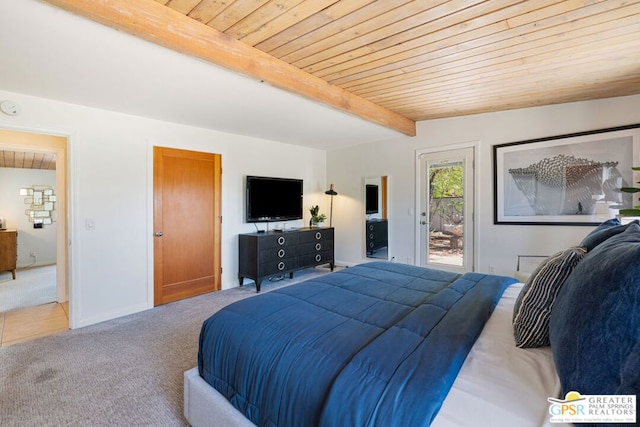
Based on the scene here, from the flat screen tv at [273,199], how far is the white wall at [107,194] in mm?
952

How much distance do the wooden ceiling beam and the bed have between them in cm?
169

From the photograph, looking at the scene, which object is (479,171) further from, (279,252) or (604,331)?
(604,331)

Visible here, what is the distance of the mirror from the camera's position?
504cm

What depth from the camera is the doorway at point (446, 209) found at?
421cm

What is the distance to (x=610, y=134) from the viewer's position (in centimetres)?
325

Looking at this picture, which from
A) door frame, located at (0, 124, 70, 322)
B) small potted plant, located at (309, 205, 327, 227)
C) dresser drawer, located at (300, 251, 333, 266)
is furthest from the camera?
small potted plant, located at (309, 205, 327, 227)

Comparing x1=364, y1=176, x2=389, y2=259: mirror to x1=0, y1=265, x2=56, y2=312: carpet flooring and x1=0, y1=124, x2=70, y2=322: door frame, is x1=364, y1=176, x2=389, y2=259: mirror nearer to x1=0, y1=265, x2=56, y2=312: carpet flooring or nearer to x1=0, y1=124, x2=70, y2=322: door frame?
x1=0, y1=124, x2=70, y2=322: door frame

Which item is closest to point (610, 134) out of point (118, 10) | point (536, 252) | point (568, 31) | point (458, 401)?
point (536, 252)

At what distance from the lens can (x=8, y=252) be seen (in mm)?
4992

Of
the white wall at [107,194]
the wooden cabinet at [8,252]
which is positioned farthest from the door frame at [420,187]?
the wooden cabinet at [8,252]

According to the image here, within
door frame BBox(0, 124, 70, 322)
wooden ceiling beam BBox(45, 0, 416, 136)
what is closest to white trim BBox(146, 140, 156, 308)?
door frame BBox(0, 124, 70, 322)

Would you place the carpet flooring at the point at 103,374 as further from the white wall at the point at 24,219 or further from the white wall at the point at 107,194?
the white wall at the point at 24,219

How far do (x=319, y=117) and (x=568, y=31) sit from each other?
2403 millimetres

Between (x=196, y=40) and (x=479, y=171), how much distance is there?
147 inches
